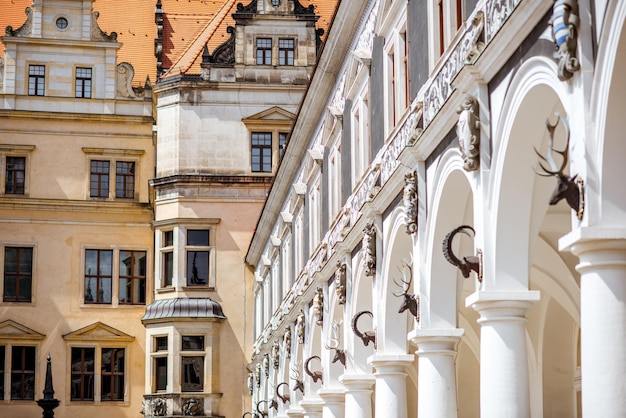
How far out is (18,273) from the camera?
46.5 metres

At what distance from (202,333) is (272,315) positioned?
5.85 metres

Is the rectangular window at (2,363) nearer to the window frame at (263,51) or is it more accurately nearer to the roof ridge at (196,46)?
the roof ridge at (196,46)

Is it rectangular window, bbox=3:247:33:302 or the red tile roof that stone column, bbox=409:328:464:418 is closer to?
the red tile roof

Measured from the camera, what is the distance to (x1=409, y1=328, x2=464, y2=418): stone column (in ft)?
50.2

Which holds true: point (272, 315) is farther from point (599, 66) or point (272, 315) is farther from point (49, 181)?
point (599, 66)

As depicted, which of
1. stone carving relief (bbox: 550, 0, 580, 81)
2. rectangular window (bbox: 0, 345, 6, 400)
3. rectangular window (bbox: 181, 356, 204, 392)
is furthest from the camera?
rectangular window (bbox: 0, 345, 6, 400)

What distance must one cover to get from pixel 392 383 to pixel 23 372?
29.5 metres

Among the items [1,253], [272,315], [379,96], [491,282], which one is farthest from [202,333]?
[491,282]

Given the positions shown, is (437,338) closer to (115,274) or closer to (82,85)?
(115,274)

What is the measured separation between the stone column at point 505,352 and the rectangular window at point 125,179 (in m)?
36.4

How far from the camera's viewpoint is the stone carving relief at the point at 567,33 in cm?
942

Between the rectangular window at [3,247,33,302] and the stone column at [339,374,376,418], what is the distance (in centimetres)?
2705

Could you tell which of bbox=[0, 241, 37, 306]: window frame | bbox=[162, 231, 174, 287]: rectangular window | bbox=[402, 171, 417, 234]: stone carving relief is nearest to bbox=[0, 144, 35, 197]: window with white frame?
bbox=[0, 241, 37, 306]: window frame

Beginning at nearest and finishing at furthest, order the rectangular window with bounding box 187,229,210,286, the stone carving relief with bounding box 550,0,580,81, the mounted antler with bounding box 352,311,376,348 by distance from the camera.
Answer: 1. the stone carving relief with bounding box 550,0,580,81
2. the mounted antler with bounding box 352,311,376,348
3. the rectangular window with bounding box 187,229,210,286
